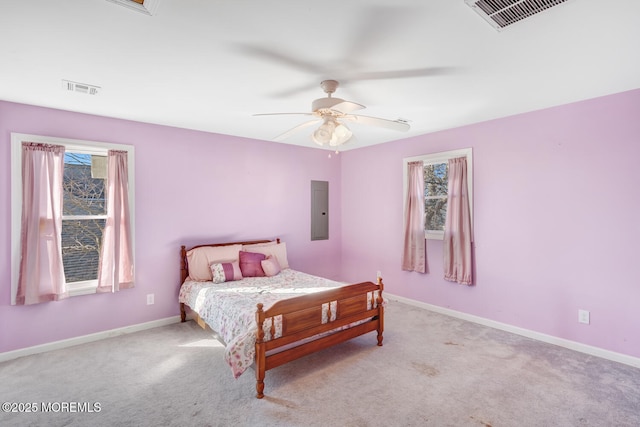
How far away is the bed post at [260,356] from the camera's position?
8.07 ft

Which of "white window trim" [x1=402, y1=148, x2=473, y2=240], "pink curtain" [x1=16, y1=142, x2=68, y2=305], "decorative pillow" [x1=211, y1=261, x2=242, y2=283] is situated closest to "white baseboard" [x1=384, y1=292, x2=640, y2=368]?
"white window trim" [x1=402, y1=148, x2=473, y2=240]

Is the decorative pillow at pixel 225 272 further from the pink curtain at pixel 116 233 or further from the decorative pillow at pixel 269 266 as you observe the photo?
the pink curtain at pixel 116 233

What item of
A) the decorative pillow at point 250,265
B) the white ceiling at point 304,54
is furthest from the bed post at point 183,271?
the white ceiling at point 304,54

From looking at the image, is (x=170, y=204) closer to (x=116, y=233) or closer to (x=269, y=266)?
(x=116, y=233)

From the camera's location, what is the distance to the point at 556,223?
3.38 m

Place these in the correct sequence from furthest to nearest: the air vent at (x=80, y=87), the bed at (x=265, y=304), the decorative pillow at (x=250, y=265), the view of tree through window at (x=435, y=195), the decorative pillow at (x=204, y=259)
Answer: the view of tree through window at (x=435, y=195)
the decorative pillow at (x=250, y=265)
the decorative pillow at (x=204, y=259)
the air vent at (x=80, y=87)
the bed at (x=265, y=304)

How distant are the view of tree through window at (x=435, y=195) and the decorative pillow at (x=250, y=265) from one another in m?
2.41

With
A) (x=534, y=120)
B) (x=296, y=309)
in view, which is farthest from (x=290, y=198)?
(x=534, y=120)

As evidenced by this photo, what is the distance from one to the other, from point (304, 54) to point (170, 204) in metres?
2.75

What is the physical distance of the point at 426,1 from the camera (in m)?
1.64

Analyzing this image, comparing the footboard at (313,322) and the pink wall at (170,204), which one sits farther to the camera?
the pink wall at (170,204)

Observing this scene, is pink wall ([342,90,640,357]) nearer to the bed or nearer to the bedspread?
the bed

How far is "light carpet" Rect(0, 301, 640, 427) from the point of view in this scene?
223cm

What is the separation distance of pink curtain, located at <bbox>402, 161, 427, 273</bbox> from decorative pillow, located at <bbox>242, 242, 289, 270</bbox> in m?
1.81
